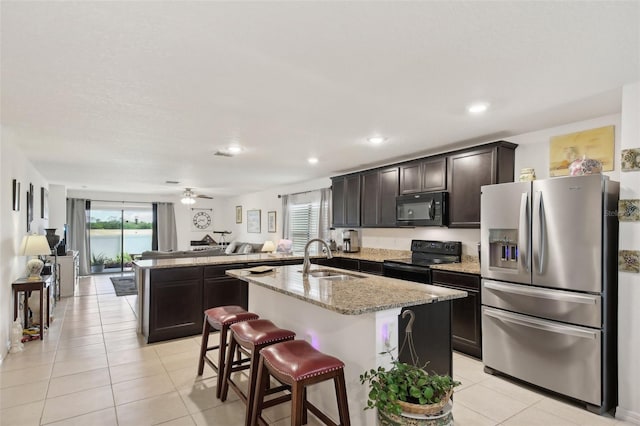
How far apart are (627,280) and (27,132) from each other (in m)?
5.39

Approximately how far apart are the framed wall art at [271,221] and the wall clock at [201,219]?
133 inches

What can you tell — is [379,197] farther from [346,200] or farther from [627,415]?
[627,415]

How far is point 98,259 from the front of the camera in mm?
9594

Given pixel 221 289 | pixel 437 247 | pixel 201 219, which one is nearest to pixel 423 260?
pixel 437 247

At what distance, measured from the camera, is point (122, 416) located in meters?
2.45

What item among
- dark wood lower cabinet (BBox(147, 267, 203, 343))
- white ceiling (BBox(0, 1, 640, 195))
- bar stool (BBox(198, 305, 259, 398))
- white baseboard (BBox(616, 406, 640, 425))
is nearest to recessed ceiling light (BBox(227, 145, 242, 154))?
white ceiling (BBox(0, 1, 640, 195))

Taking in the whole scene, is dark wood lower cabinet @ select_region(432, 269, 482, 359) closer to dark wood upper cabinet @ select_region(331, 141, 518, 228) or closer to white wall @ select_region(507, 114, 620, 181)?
dark wood upper cabinet @ select_region(331, 141, 518, 228)

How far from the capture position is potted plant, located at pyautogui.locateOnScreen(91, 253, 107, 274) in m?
9.50

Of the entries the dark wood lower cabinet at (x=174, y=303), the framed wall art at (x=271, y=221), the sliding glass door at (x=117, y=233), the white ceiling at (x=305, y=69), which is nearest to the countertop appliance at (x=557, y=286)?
the white ceiling at (x=305, y=69)

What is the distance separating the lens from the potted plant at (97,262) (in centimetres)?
950

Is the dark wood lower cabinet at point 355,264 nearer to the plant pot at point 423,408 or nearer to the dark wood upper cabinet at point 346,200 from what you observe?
the dark wood upper cabinet at point 346,200

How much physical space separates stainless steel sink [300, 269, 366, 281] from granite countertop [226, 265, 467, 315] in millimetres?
87

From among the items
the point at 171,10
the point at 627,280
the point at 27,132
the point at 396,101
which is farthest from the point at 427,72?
the point at 27,132

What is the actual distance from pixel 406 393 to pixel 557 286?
5.67 feet
